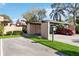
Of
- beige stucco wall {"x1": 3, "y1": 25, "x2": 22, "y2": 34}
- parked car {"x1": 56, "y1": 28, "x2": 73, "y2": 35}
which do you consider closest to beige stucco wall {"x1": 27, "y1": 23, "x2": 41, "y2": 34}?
beige stucco wall {"x1": 3, "y1": 25, "x2": 22, "y2": 34}

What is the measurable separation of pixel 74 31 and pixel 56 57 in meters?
9.67

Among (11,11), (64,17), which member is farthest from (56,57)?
(64,17)

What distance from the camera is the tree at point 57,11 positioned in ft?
45.8

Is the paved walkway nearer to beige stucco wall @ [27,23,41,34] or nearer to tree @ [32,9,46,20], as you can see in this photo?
beige stucco wall @ [27,23,41,34]

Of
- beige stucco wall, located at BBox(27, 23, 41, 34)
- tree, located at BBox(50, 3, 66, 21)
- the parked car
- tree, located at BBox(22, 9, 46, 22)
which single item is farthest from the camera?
the parked car

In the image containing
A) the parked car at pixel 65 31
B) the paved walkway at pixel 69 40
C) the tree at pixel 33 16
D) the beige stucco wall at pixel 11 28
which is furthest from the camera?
the parked car at pixel 65 31

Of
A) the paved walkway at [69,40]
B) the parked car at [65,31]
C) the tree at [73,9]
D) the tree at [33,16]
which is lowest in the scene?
the paved walkway at [69,40]

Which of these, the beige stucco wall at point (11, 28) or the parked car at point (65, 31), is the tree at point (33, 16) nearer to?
the beige stucco wall at point (11, 28)

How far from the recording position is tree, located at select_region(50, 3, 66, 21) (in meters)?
13.9

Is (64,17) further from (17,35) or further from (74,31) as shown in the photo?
(17,35)

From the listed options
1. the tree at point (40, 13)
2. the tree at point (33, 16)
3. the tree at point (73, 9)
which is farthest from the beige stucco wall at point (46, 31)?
the tree at point (73, 9)

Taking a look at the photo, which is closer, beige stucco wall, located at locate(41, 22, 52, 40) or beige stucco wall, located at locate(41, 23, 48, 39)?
beige stucco wall, located at locate(41, 22, 52, 40)

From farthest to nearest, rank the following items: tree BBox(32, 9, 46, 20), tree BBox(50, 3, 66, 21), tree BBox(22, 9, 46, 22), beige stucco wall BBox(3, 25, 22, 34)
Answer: tree BBox(22, 9, 46, 22) < tree BBox(50, 3, 66, 21) < tree BBox(32, 9, 46, 20) < beige stucco wall BBox(3, 25, 22, 34)

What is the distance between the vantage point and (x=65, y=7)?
44.4ft
